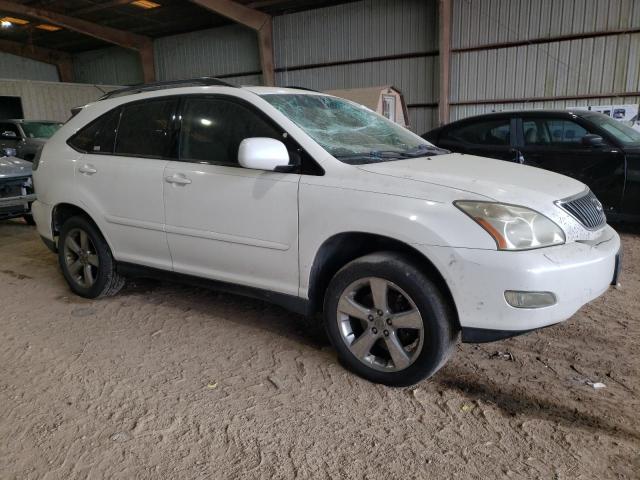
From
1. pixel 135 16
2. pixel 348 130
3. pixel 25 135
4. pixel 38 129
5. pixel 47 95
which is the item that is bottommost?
pixel 348 130

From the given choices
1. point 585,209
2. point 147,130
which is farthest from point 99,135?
point 585,209

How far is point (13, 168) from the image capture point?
6.53 metres

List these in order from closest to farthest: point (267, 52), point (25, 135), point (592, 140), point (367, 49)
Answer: point (592, 140) < point (25, 135) < point (367, 49) < point (267, 52)

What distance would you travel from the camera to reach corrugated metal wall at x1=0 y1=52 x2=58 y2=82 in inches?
832

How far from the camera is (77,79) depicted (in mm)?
23156

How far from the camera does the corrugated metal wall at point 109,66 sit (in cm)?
2097

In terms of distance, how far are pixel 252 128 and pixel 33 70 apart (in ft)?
78.0

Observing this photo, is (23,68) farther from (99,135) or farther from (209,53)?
(99,135)

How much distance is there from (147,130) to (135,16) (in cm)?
1572

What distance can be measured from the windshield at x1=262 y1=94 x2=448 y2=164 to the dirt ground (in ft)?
4.19

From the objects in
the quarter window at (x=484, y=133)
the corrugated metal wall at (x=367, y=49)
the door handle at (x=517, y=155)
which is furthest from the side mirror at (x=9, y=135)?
the door handle at (x=517, y=155)

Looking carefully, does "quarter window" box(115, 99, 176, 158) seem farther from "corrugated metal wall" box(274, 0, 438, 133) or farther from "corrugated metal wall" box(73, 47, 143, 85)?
"corrugated metal wall" box(73, 47, 143, 85)

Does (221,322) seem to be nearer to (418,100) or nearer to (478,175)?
(478,175)

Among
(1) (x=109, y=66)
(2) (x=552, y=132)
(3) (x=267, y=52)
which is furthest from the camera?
(1) (x=109, y=66)
